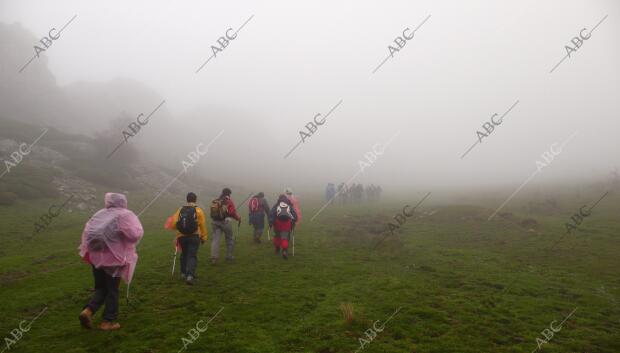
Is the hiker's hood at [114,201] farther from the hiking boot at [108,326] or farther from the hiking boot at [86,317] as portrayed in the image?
the hiking boot at [108,326]

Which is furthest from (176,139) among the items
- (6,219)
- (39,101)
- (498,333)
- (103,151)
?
(498,333)

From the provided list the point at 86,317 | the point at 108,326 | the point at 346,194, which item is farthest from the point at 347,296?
the point at 346,194

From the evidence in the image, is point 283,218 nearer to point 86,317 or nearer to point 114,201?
point 114,201

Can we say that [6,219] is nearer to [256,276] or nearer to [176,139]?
[256,276]

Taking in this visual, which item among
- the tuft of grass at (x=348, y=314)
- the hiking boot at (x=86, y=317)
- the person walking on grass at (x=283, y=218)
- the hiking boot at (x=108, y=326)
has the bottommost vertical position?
the hiking boot at (x=108, y=326)

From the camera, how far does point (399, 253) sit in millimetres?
18328

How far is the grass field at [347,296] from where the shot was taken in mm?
7805

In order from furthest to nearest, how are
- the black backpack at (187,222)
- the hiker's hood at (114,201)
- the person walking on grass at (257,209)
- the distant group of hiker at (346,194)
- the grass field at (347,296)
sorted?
the distant group of hiker at (346,194), the person walking on grass at (257,209), the black backpack at (187,222), the hiker's hood at (114,201), the grass field at (347,296)

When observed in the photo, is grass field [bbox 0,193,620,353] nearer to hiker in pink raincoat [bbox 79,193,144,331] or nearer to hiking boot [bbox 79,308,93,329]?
hiking boot [bbox 79,308,93,329]

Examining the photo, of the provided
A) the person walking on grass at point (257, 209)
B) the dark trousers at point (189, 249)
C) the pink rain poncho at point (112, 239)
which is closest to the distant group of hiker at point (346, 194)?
the person walking on grass at point (257, 209)

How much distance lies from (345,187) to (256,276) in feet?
115

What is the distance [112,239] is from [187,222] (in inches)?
125

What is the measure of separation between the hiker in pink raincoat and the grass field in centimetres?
53

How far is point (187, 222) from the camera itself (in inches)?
442
